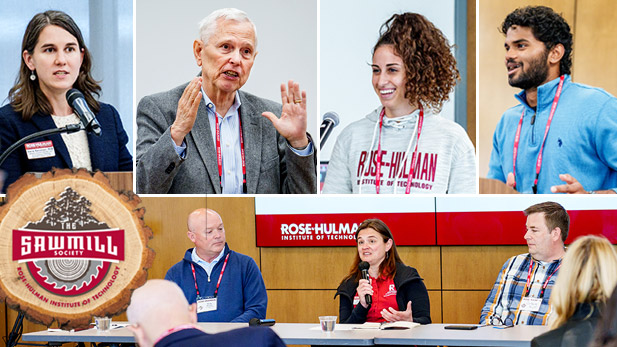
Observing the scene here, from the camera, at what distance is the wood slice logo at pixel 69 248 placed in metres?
5.90

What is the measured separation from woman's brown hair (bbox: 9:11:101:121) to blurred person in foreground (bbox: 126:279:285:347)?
3743 mm

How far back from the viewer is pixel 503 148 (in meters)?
5.68

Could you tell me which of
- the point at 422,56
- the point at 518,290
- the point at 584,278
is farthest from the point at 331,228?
the point at 584,278

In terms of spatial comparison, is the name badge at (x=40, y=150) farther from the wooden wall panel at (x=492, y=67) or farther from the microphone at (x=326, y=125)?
the wooden wall panel at (x=492, y=67)

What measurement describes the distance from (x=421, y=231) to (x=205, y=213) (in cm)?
173

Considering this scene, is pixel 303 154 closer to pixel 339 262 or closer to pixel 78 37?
pixel 339 262

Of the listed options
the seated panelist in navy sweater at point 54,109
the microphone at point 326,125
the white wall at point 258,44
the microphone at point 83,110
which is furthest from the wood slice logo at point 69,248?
the microphone at point 326,125

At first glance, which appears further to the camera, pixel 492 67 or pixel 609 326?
pixel 492 67

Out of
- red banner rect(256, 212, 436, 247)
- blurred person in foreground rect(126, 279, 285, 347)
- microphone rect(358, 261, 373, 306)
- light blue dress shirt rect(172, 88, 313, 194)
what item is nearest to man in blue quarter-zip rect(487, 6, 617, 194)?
red banner rect(256, 212, 436, 247)

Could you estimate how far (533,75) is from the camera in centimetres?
564

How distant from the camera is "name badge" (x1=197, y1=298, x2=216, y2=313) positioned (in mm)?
5098

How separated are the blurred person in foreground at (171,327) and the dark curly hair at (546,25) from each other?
12.9ft

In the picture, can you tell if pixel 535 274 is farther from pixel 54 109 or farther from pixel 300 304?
pixel 54 109

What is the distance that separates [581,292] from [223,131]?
3400 mm
